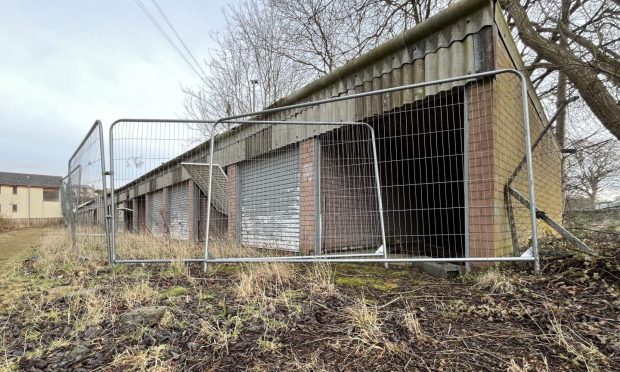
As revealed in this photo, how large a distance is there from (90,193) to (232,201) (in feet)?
7.66

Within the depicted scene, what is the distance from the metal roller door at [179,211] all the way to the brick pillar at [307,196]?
216 cm

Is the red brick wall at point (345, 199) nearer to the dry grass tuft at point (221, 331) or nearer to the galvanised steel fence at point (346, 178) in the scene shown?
the galvanised steel fence at point (346, 178)

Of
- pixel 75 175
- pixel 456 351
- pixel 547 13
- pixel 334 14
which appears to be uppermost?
pixel 334 14

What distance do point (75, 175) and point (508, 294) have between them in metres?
7.85

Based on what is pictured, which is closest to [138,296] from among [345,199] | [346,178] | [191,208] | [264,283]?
[264,283]

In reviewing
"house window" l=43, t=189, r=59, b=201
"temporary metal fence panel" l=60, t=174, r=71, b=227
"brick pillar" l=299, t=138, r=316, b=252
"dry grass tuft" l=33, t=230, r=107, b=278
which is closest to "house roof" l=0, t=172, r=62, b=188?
"house window" l=43, t=189, r=59, b=201

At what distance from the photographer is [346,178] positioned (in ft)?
21.2

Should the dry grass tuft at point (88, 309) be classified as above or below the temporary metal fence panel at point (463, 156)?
below

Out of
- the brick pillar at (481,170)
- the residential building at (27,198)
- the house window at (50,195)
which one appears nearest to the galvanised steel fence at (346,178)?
the brick pillar at (481,170)

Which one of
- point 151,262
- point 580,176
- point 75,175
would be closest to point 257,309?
point 151,262

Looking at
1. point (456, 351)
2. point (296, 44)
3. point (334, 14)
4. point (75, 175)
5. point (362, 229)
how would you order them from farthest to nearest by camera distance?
point (296, 44)
point (334, 14)
point (75, 175)
point (362, 229)
point (456, 351)

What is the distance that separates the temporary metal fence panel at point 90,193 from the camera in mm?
5070

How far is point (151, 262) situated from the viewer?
4.60 m

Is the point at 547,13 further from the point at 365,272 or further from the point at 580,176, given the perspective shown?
the point at 580,176
